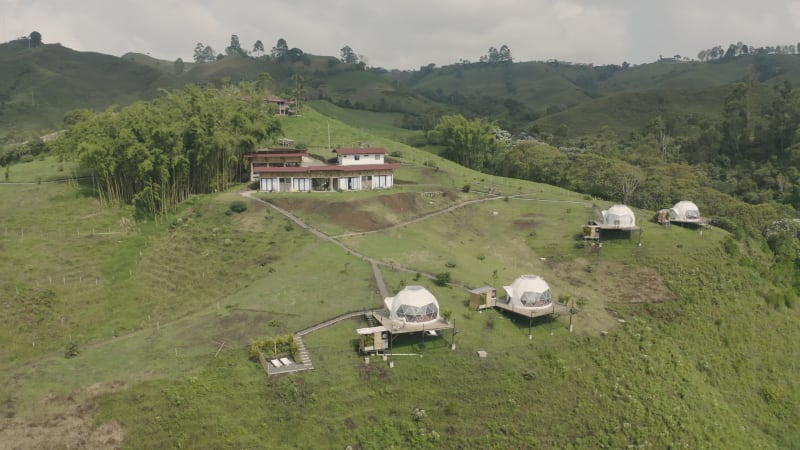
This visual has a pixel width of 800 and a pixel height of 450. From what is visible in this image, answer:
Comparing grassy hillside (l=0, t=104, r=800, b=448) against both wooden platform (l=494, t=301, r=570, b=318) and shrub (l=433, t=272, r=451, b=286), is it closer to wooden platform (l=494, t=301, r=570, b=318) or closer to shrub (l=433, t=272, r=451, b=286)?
wooden platform (l=494, t=301, r=570, b=318)

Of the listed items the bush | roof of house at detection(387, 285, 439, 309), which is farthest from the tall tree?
roof of house at detection(387, 285, 439, 309)

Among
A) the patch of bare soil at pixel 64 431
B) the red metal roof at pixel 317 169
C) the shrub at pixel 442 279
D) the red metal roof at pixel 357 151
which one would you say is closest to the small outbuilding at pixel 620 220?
the shrub at pixel 442 279

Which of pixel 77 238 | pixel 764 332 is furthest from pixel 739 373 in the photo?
pixel 77 238

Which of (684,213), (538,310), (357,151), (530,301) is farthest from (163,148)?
(684,213)

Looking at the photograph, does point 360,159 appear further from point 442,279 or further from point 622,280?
point 622,280

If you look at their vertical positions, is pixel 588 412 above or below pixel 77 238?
below

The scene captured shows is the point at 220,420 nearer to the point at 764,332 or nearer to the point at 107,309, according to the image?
the point at 107,309

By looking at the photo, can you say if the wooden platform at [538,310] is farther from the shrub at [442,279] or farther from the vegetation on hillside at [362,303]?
the shrub at [442,279]
